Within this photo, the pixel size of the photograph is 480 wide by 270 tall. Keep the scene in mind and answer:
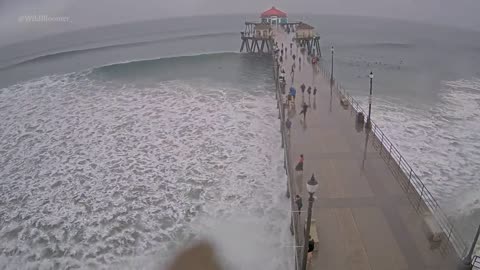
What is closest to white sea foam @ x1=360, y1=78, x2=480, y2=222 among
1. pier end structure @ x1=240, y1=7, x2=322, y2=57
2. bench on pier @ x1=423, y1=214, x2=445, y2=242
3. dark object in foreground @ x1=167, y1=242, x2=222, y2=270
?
bench on pier @ x1=423, y1=214, x2=445, y2=242

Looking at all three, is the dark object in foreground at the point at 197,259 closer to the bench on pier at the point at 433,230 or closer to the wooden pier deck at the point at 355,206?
the wooden pier deck at the point at 355,206

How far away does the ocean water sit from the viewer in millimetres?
15156

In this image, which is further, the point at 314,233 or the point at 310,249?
the point at 314,233

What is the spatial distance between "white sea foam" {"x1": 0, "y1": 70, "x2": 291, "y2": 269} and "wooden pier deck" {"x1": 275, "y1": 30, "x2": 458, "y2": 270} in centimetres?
237

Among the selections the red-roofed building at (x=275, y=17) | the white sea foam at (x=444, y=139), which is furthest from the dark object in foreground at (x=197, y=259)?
the red-roofed building at (x=275, y=17)

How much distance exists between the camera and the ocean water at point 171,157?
49.7ft

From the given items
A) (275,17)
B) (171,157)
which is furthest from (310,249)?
(275,17)

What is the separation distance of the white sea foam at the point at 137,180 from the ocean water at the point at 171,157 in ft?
0.23

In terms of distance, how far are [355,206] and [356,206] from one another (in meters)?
0.04

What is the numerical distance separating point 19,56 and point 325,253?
224 feet

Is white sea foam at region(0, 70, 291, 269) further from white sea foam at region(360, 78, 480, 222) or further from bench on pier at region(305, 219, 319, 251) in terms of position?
white sea foam at region(360, 78, 480, 222)

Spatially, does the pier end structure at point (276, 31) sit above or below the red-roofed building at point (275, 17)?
below

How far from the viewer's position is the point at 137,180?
20109 millimetres

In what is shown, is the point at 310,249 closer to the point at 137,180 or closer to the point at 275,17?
the point at 137,180
